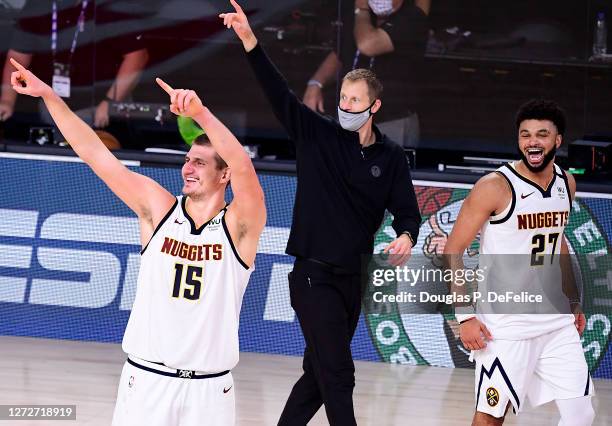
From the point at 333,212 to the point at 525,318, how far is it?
3.24ft

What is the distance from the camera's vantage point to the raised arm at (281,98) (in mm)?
5227

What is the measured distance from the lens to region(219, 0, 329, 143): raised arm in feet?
17.1

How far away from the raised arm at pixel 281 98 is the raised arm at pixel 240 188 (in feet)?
3.60

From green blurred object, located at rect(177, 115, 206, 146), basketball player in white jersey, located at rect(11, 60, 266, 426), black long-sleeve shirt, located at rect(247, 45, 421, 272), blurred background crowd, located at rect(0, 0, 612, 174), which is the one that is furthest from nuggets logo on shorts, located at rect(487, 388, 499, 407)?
blurred background crowd, located at rect(0, 0, 612, 174)

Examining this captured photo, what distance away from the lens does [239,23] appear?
4793 mm

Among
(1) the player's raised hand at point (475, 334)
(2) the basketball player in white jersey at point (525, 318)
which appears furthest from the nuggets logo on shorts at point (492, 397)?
(1) the player's raised hand at point (475, 334)

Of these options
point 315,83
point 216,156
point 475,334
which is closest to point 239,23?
point 216,156

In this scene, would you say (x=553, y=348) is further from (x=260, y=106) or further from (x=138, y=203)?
(x=260, y=106)

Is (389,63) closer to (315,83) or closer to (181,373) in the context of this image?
(315,83)

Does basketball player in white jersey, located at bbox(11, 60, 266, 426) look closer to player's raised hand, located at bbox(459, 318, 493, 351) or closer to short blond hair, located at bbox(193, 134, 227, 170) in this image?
short blond hair, located at bbox(193, 134, 227, 170)

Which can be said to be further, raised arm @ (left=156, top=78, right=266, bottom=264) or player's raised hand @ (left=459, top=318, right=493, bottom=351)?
player's raised hand @ (left=459, top=318, right=493, bottom=351)

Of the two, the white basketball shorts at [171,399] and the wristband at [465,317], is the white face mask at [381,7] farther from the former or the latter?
the white basketball shorts at [171,399]

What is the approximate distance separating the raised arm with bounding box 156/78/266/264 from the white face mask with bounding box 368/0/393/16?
6.81 metres

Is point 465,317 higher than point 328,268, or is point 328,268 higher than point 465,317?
point 328,268
